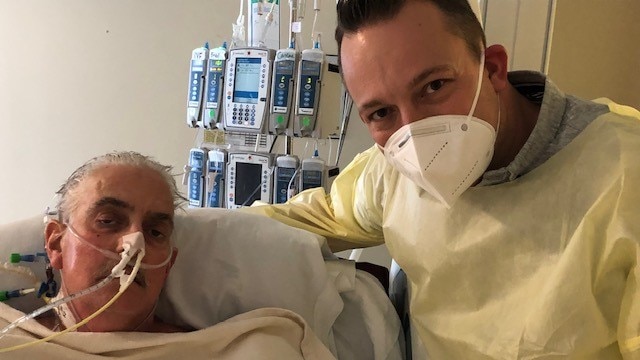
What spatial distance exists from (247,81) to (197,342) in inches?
52.7

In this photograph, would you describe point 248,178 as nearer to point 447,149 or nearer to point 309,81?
point 309,81

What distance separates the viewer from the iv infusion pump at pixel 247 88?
2.21 m

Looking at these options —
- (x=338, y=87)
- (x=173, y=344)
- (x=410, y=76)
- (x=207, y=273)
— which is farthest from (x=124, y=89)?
(x=410, y=76)

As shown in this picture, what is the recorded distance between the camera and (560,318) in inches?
35.4

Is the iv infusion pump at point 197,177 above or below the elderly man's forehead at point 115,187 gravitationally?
below

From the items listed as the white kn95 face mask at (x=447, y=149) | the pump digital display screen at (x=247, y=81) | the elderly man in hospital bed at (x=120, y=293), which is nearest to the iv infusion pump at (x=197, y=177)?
the pump digital display screen at (x=247, y=81)

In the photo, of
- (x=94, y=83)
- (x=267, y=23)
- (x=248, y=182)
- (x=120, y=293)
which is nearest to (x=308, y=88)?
(x=267, y=23)

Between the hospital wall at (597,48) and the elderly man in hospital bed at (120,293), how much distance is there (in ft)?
4.66

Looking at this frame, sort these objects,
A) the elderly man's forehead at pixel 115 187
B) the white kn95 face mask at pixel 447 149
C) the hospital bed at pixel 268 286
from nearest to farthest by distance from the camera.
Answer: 1. the white kn95 face mask at pixel 447 149
2. the elderly man's forehead at pixel 115 187
3. the hospital bed at pixel 268 286

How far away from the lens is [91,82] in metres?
3.18

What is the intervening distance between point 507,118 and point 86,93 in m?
2.85

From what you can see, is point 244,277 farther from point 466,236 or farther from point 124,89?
point 124,89

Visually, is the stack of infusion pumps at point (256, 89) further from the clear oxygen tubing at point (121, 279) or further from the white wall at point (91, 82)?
the clear oxygen tubing at point (121, 279)

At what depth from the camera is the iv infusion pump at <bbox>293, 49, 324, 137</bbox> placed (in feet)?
7.05
